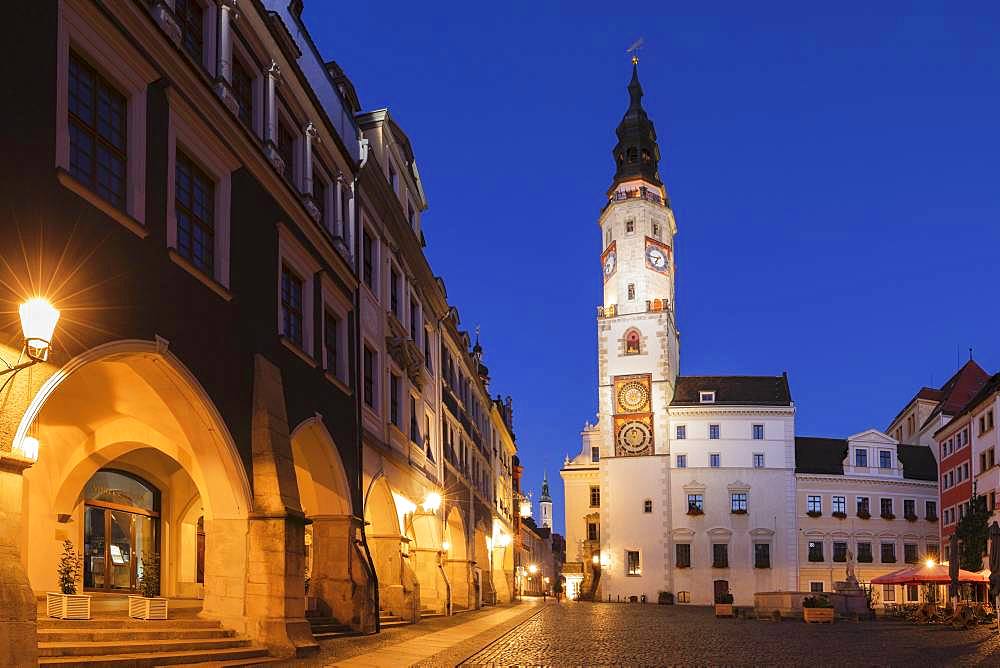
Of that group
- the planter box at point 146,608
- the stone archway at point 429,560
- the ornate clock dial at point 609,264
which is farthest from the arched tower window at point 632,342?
the planter box at point 146,608

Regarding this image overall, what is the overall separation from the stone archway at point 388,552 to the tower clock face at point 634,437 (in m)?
51.5

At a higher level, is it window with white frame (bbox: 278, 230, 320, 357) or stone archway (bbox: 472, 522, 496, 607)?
window with white frame (bbox: 278, 230, 320, 357)

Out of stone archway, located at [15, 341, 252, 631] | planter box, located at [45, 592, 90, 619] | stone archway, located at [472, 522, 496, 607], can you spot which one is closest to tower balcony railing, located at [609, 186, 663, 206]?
stone archway, located at [472, 522, 496, 607]

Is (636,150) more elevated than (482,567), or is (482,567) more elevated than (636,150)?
(636,150)

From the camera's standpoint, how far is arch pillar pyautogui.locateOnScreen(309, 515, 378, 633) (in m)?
23.5

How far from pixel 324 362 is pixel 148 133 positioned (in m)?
9.37

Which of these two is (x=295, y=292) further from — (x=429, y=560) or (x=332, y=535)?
(x=429, y=560)

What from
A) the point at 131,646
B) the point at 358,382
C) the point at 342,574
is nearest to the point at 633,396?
the point at 358,382

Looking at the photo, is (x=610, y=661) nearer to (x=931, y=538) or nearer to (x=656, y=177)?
(x=931, y=538)

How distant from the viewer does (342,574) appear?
2370 cm

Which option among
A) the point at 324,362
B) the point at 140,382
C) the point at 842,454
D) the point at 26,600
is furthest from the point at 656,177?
the point at 26,600

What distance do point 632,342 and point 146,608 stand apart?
68.6m

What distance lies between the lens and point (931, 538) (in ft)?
257

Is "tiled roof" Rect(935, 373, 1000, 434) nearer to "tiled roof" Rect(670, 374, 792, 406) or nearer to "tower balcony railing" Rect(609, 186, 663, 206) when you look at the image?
"tiled roof" Rect(670, 374, 792, 406)
